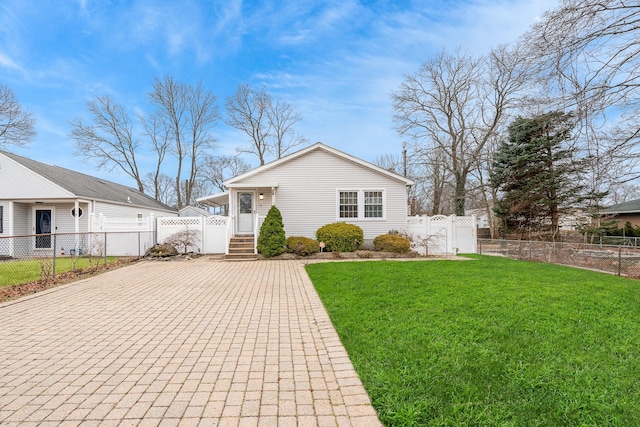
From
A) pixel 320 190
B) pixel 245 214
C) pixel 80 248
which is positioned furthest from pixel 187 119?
pixel 320 190

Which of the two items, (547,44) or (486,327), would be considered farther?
(547,44)

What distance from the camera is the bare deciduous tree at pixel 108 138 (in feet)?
83.4

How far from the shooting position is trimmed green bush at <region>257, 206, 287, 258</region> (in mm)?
11820

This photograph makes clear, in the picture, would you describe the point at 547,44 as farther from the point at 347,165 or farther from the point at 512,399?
the point at 347,165

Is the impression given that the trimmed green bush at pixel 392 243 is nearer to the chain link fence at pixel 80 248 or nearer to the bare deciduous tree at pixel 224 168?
the chain link fence at pixel 80 248

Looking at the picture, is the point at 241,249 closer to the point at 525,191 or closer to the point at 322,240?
the point at 322,240

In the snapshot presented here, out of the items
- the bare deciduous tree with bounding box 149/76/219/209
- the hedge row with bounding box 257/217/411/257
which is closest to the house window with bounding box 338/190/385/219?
the hedge row with bounding box 257/217/411/257

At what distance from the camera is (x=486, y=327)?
3770mm

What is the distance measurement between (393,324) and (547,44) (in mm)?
5108

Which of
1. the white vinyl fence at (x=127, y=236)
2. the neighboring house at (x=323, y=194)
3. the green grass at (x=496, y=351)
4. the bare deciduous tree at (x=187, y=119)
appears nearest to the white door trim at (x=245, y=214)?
the neighboring house at (x=323, y=194)

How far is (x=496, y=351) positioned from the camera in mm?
3143

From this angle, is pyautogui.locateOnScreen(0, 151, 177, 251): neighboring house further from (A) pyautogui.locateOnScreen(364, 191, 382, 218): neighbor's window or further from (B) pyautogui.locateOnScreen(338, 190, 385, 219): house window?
(A) pyautogui.locateOnScreen(364, 191, 382, 218): neighbor's window

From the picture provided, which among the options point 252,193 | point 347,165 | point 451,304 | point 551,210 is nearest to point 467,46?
point 551,210

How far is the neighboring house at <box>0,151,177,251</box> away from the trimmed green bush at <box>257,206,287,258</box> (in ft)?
17.7
